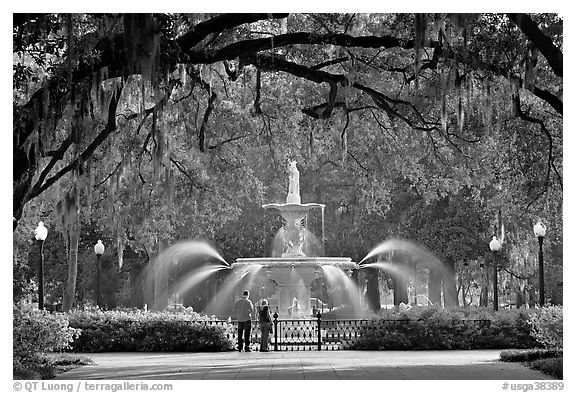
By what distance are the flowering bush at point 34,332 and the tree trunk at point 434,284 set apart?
27294mm

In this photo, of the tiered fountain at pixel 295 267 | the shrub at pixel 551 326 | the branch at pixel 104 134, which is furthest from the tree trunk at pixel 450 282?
the branch at pixel 104 134

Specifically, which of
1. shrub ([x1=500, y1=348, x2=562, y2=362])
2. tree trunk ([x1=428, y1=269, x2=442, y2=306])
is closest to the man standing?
shrub ([x1=500, y1=348, x2=562, y2=362])

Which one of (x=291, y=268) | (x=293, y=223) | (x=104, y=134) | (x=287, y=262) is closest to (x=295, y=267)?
(x=291, y=268)

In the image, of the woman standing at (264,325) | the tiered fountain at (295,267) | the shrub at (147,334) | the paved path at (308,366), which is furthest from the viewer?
the tiered fountain at (295,267)

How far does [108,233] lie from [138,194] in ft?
18.7

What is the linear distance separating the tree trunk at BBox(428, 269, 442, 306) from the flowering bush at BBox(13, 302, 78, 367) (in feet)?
89.5

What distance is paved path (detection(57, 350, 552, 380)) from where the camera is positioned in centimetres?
1587

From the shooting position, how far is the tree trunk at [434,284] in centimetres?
4450

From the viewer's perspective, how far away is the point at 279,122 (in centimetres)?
2872

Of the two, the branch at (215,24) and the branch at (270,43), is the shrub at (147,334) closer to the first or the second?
the branch at (270,43)

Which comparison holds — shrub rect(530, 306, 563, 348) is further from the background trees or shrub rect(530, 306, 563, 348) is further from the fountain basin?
the fountain basin

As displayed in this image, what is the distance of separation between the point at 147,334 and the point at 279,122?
26.3 feet
